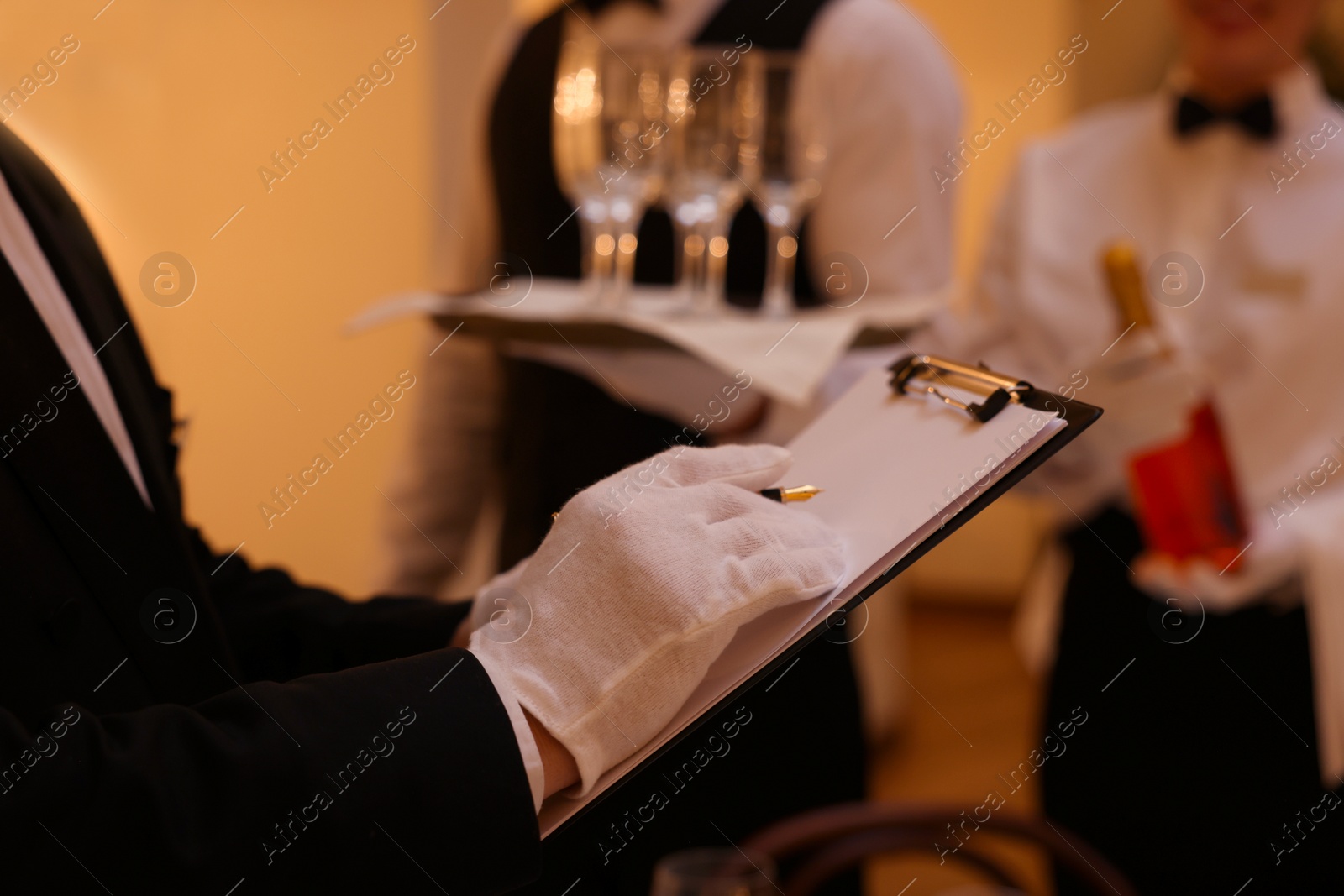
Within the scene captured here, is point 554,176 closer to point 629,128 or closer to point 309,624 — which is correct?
point 629,128

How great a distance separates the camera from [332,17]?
2.30 meters

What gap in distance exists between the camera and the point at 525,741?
542 mm

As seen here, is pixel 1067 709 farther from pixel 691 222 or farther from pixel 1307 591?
pixel 691 222

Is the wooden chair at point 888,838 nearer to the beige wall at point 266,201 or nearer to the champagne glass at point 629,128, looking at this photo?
the champagne glass at point 629,128

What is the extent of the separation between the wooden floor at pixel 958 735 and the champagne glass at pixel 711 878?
1.54m

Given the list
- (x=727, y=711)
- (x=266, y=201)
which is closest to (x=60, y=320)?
(x=727, y=711)

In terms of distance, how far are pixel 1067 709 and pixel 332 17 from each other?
6.25 feet

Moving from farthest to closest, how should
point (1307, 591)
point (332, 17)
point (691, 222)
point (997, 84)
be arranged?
1. point (997, 84)
2. point (332, 17)
3. point (1307, 591)
4. point (691, 222)

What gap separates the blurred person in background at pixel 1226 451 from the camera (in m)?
1.42

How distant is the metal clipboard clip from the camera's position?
572 millimetres

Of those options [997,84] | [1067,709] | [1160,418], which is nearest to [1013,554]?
[997,84]

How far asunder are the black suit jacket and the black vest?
2.48 ft

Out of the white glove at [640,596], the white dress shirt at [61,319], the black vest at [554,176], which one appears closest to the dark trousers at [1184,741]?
the black vest at [554,176]

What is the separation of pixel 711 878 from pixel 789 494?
0.84ft
